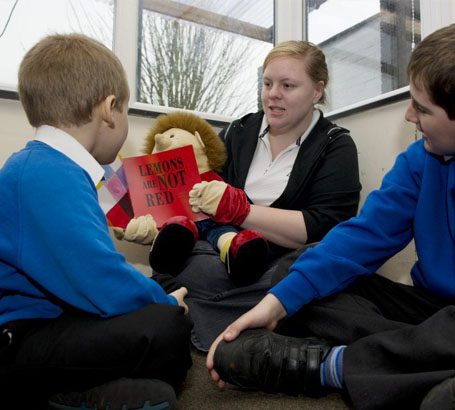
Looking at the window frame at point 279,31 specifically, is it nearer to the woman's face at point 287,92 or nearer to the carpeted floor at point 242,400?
the woman's face at point 287,92

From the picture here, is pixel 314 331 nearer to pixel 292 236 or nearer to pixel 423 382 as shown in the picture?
pixel 423 382

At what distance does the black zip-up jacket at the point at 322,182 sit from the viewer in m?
1.13

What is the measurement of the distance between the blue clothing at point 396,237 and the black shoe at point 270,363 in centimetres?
9

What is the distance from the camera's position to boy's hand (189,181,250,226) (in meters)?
1.08

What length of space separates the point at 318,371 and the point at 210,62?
4.59ft

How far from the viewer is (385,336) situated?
637 millimetres

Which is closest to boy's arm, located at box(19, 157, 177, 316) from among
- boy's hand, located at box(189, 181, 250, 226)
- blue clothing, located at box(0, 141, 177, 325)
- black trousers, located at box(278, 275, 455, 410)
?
blue clothing, located at box(0, 141, 177, 325)

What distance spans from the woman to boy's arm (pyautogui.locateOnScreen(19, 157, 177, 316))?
0.42 meters

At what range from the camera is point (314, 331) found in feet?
2.52

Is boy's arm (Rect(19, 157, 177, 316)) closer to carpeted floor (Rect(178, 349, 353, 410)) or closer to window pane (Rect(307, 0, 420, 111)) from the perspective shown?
carpeted floor (Rect(178, 349, 353, 410))

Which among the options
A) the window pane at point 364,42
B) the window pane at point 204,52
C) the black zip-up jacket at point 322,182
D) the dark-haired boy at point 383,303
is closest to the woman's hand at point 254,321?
the dark-haired boy at point 383,303

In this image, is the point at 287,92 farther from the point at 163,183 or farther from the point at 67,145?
the point at 67,145

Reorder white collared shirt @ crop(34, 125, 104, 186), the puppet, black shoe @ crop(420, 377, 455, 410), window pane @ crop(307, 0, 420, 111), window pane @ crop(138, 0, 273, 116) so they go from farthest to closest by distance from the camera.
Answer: window pane @ crop(138, 0, 273, 116), window pane @ crop(307, 0, 420, 111), the puppet, white collared shirt @ crop(34, 125, 104, 186), black shoe @ crop(420, 377, 455, 410)

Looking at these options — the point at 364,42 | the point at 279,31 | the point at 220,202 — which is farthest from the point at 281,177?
the point at 279,31
